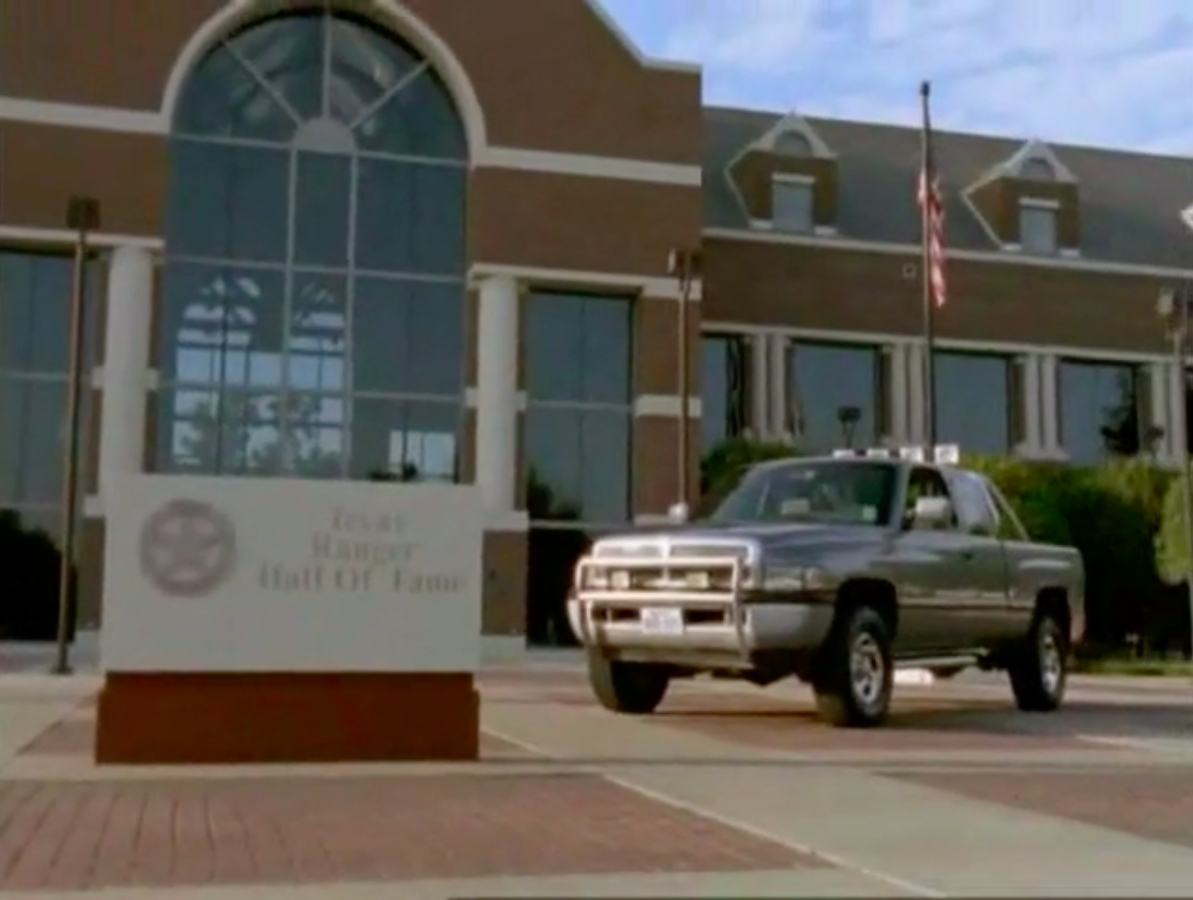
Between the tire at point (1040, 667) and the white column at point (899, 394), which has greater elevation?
the white column at point (899, 394)

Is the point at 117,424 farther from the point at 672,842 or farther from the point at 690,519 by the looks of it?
the point at 672,842

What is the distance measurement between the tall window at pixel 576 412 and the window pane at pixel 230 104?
18.9 feet

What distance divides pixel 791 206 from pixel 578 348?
9.45 meters

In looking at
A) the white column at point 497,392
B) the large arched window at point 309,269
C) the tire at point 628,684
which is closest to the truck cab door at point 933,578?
the tire at point 628,684

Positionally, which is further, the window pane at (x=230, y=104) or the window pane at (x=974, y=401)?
the window pane at (x=974, y=401)

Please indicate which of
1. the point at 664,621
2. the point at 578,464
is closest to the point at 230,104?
the point at 578,464

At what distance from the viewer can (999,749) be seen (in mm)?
12102

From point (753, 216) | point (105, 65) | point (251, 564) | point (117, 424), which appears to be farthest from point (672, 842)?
point (753, 216)

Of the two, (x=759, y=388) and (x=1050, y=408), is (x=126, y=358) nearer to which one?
(x=759, y=388)

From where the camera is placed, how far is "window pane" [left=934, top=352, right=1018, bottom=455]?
39531 mm

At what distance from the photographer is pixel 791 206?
40.5 m

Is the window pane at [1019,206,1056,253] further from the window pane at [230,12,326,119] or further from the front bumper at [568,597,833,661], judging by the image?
the front bumper at [568,597,833,661]

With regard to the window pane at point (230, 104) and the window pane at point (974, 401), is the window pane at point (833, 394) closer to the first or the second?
the window pane at point (974, 401)

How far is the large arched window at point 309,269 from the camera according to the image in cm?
3116
